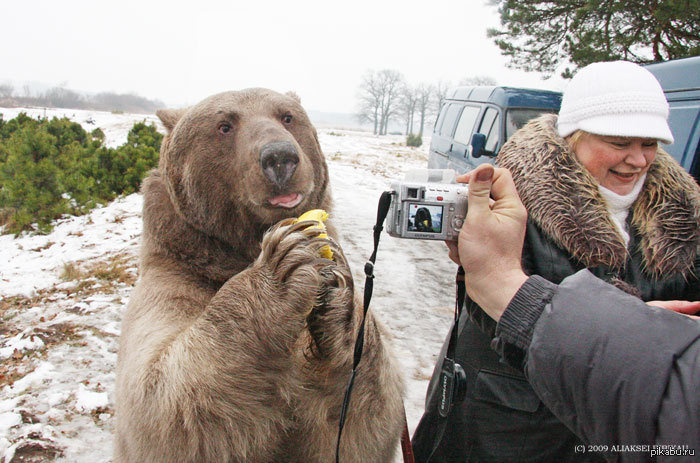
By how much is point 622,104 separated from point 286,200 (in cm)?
134

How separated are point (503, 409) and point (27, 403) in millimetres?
3093

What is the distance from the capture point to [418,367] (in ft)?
12.7

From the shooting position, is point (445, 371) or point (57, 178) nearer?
point (445, 371)

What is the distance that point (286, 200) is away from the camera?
6.56 ft

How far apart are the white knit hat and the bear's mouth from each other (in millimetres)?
1178

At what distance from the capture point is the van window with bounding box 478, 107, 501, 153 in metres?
7.36

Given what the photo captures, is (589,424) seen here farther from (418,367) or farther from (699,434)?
(418,367)

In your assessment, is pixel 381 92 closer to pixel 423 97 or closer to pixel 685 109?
pixel 423 97

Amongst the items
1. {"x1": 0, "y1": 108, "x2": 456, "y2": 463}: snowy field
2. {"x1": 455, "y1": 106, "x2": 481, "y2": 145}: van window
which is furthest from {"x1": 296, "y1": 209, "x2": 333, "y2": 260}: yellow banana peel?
{"x1": 455, "y1": 106, "x2": 481, "y2": 145}: van window

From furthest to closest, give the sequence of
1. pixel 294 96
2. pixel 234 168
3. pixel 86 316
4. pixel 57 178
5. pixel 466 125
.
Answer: pixel 57 178 → pixel 466 125 → pixel 86 316 → pixel 294 96 → pixel 234 168

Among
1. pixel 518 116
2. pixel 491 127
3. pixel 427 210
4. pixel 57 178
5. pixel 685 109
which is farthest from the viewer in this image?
pixel 57 178

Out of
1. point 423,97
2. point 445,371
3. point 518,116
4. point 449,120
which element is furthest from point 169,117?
point 423,97

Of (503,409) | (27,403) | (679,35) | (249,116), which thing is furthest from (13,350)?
(679,35)

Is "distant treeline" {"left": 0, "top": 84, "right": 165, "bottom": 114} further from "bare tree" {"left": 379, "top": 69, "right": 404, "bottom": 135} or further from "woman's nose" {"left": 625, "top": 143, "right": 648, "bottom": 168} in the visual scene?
"woman's nose" {"left": 625, "top": 143, "right": 648, "bottom": 168}
